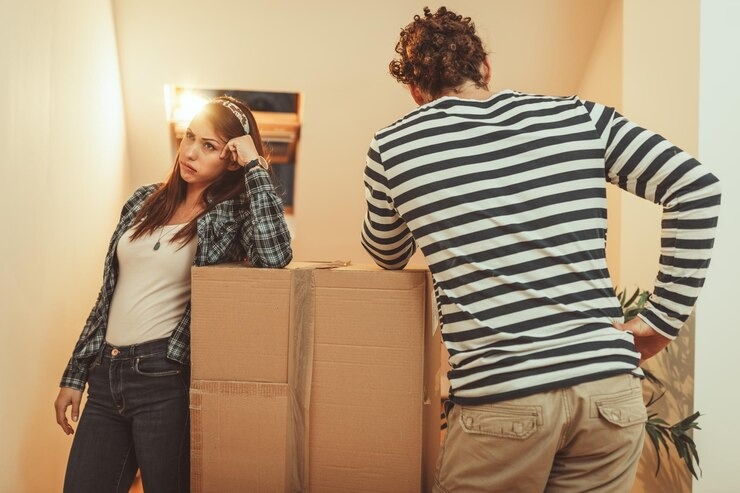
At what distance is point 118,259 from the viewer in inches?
53.6

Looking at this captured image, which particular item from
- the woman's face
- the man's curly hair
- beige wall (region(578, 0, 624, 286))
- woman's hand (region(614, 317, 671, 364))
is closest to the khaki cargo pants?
woman's hand (region(614, 317, 671, 364))

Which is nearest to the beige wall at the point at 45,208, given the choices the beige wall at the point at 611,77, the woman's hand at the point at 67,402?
the woman's hand at the point at 67,402

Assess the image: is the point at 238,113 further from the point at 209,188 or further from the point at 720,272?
the point at 720,272

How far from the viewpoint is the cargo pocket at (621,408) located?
0.85m

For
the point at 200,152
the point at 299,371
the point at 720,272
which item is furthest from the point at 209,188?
the point at 720,272

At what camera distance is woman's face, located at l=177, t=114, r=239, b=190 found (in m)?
1.39

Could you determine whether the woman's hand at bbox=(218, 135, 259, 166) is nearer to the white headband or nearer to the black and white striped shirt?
the white headband

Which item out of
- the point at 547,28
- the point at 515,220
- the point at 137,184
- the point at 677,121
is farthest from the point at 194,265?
the point at 547,28

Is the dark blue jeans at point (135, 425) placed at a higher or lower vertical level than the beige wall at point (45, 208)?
lower

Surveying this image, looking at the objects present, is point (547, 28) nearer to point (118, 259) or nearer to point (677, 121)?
point (677, 121)

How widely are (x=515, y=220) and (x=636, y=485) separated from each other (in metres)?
1.48

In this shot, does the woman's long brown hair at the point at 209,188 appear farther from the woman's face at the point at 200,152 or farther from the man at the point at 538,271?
the man at the point at 538,271

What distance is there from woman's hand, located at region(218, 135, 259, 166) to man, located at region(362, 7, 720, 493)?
18.5 inches

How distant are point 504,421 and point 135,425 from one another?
76cm
